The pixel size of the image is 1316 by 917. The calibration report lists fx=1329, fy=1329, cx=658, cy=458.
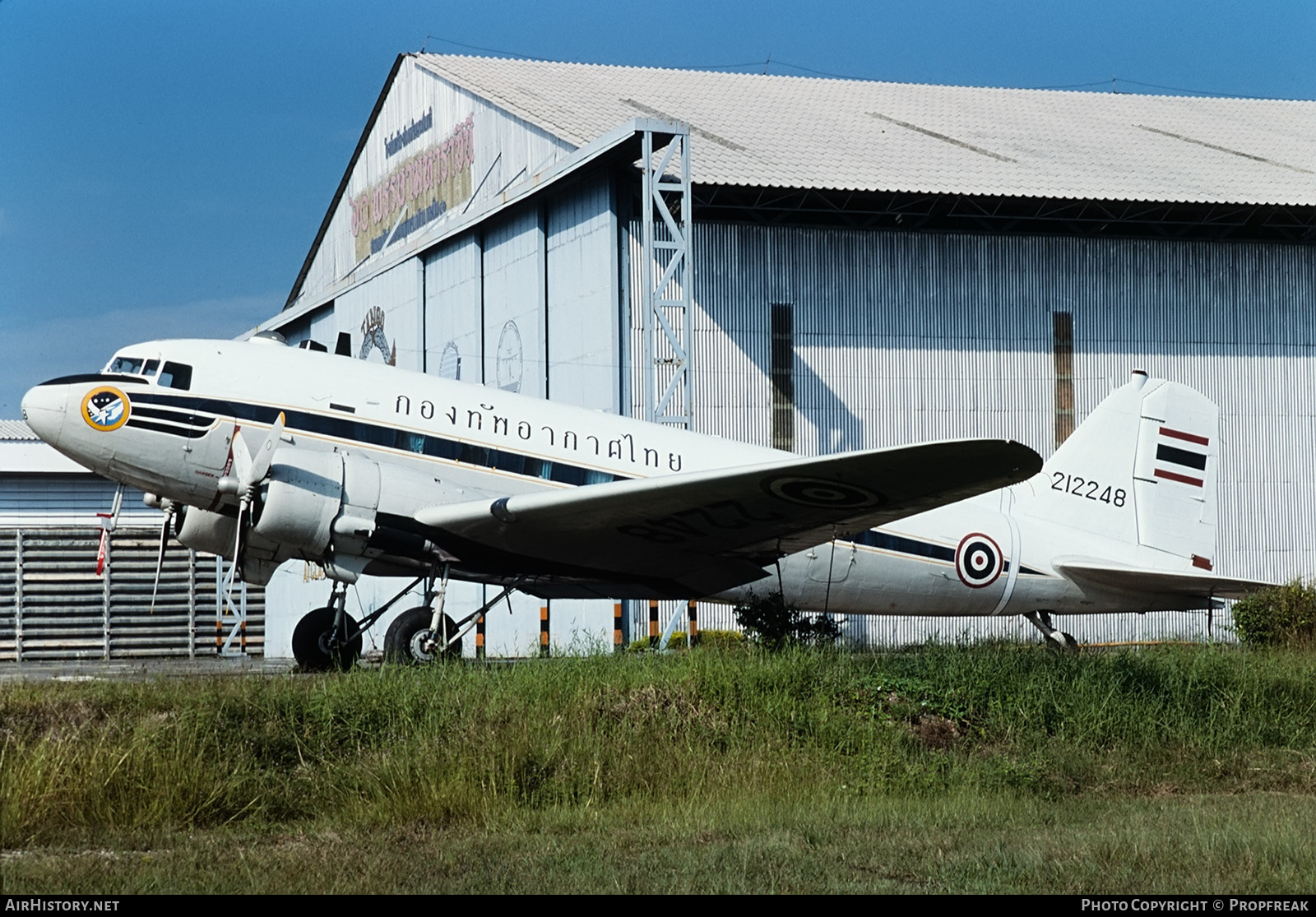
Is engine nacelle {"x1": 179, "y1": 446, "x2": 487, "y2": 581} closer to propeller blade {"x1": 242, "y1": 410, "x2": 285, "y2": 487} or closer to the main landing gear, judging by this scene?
propeller blade {"x1": 242, "y1": 410, "x2": 285, "y2": 487}

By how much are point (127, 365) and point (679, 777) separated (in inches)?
332

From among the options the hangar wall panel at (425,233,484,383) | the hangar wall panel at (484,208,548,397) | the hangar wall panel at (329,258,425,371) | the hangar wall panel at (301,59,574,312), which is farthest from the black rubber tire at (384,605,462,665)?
the hangar wall panel at (329,258,425,371)

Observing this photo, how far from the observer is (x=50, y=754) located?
30.6ft

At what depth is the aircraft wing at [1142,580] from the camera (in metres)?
17.5

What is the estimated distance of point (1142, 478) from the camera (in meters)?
18.6

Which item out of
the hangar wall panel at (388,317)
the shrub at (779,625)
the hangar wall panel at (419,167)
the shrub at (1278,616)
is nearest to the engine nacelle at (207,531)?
the shrub at (779,625)

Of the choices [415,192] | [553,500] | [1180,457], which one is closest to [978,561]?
[1180,457]

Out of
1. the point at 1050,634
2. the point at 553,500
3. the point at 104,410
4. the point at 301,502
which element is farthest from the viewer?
the point at 1050,634

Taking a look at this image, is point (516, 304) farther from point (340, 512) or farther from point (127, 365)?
point (340, 512)

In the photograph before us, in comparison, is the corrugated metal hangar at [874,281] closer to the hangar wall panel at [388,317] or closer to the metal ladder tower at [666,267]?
the metal ladder tower at [666,267]

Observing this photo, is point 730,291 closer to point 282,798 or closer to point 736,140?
point 736,140

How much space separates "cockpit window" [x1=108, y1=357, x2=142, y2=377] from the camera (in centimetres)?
1491

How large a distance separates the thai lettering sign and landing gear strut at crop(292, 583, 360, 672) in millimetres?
19002

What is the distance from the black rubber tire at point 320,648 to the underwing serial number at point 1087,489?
9.72 m
